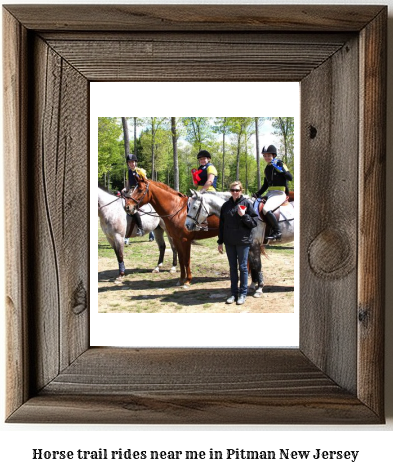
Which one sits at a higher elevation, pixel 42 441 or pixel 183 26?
pixel 183 26

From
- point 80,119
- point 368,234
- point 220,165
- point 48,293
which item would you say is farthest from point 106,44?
point 368,234

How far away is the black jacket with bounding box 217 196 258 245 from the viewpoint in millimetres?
1254

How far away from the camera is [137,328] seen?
1.24 m

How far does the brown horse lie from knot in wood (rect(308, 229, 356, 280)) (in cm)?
23

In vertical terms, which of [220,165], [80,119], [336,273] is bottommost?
[336,273]

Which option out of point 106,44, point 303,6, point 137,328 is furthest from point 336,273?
point 106,44

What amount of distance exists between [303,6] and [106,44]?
1.44ft

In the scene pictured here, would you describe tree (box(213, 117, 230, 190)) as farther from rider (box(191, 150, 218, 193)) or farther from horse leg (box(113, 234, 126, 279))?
horse leg (box(113, 234, 126, 279))

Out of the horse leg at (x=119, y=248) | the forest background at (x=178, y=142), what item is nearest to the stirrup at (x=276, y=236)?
the forest background at (x=178, y=142)

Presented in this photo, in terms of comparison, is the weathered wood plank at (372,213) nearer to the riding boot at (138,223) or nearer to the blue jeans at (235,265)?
the blue jeans at (235,265)

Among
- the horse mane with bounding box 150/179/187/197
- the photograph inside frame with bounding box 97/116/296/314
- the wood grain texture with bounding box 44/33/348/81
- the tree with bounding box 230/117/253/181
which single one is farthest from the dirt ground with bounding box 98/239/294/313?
the wood grain texture with bounding box 44/33/348/81

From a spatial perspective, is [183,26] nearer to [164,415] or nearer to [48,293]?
[48,293]

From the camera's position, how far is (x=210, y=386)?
119 cm

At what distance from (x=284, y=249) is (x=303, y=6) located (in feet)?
1.76
